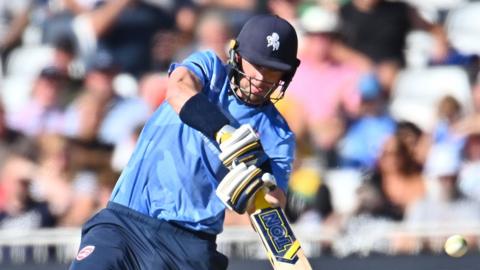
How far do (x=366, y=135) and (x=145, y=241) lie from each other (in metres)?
4.41

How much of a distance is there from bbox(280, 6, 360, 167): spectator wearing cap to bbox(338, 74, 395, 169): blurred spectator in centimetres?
7

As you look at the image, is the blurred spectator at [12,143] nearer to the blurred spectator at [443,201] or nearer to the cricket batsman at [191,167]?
the blurred spectator at [443,201]

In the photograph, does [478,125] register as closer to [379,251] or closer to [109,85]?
[379,251]

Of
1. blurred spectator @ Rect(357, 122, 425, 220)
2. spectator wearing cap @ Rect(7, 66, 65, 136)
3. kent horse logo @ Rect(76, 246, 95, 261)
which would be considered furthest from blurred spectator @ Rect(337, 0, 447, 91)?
kent horse logo @ Rect(76, 246, 95, 261)

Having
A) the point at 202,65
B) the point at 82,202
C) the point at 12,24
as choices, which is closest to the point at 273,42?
the point at 202,65

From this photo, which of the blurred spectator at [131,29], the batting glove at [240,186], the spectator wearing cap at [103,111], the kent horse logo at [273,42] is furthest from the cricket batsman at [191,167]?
the blurred spectator at [131,29]

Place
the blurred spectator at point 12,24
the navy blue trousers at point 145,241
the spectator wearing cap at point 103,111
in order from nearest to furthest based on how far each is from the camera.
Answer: the navy blue trousers at point 145,241, the spectator wearing cap at point 103,111, the blurred spectator at point 12,24

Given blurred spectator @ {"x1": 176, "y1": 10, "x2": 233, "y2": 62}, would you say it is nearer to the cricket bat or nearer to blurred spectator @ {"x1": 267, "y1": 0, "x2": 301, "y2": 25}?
blurred spectator @ {"x1": 267, "y1": 0, "x2": 301, "y2": 25}

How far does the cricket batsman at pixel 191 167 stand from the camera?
14.4 feet

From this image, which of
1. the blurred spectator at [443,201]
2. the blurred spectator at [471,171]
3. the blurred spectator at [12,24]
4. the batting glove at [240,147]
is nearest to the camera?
the batting glove at [240,147]

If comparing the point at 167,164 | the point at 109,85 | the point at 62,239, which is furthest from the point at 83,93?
the point at 167,164

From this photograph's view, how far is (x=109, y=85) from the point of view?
9344 millimetres

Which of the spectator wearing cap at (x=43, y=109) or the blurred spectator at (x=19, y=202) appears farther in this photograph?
the spectator wearing cap at (x=43, y=109)

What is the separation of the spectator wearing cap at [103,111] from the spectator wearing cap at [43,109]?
0.40 feet
